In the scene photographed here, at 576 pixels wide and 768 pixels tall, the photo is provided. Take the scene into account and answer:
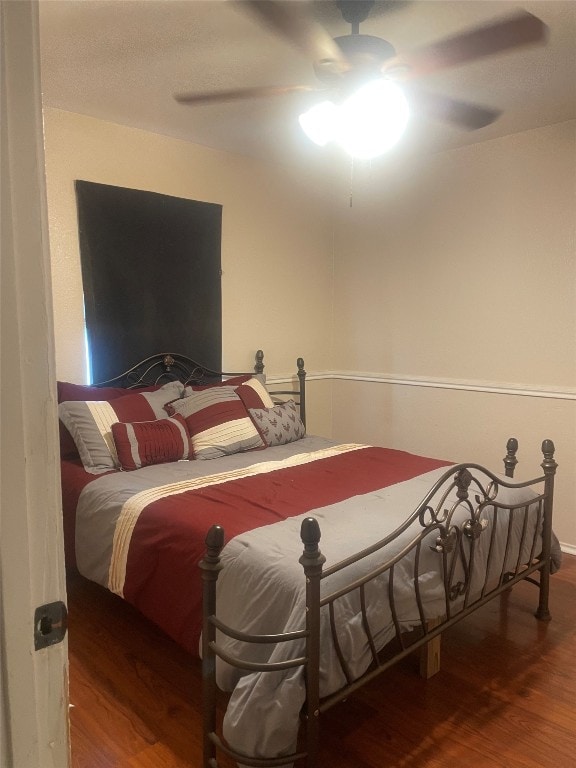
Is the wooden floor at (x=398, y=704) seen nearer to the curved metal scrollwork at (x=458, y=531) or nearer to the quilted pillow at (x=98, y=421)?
the curved metal scrollwork at (x=458, y=531)

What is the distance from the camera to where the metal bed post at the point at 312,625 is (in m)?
1.52

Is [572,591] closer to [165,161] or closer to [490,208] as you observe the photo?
[490,208]

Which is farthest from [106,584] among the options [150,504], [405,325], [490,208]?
[490,208]

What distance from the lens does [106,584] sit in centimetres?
246

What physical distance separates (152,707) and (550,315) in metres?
2.95

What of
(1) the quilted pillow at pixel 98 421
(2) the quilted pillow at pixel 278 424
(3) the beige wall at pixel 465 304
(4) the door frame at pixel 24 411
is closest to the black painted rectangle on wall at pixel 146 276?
(1) the quilted pillow at pixel 98 421

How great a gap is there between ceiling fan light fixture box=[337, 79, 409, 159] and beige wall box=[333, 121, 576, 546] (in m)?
1.76

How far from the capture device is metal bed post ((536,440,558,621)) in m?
2.54

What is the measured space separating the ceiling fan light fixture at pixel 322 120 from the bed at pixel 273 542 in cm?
137

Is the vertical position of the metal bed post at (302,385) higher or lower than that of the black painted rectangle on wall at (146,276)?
lower

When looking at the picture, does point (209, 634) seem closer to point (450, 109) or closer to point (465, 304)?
point (450, 109)

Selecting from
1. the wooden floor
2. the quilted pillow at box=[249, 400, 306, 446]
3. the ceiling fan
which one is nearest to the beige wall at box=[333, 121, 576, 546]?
the quilted pillow at box=[249, 400, 306, 446]

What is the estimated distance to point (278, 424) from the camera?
3.46 m

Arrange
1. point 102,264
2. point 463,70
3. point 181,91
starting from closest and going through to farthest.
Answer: point 463,70, point 181,91, point 102,264
